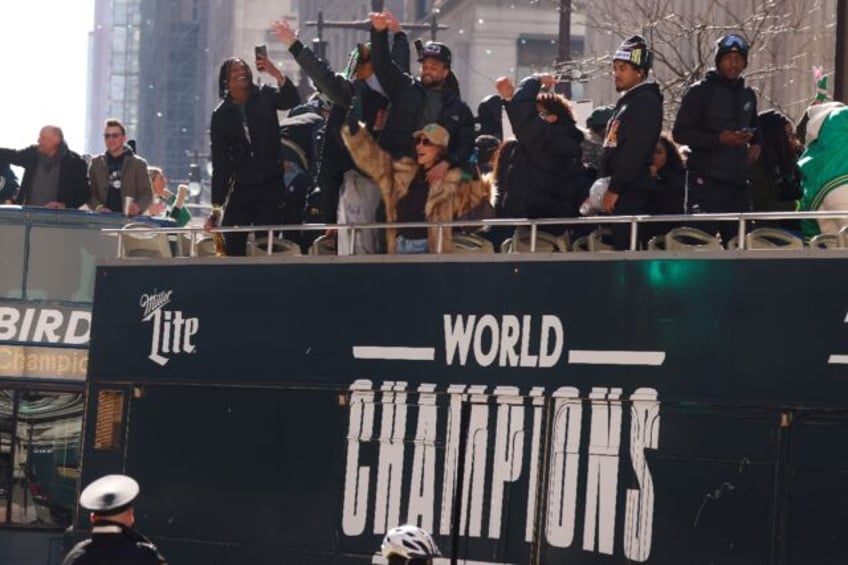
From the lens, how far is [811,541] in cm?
1027

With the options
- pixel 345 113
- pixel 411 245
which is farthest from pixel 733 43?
pixel 345 113

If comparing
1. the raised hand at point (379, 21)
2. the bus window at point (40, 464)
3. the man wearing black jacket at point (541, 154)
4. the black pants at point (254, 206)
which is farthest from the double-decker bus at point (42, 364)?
the man wearing black jacket at point (541, 154)

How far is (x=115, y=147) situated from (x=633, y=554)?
32.1 ft

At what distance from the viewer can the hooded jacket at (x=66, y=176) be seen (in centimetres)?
1928

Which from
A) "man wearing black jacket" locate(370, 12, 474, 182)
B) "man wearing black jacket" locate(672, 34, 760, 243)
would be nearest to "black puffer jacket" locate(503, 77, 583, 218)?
"man wearing black jacket" locate(370, 12, 474, 182)

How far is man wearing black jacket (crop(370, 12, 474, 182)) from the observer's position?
13469 millimetres

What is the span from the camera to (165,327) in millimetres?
13852

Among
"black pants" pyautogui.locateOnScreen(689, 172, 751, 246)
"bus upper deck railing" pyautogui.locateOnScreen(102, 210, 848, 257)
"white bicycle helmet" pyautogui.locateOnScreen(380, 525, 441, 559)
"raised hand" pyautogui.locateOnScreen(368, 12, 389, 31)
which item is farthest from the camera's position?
"raised hand" pyautogui.locateOnScreen(368, 12, 389, 31)

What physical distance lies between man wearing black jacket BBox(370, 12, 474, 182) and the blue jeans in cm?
50

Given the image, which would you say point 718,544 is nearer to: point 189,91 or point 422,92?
point 422,92

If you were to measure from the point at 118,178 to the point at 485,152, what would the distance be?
5.16 metres

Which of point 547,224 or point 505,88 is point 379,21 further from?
point 547,224

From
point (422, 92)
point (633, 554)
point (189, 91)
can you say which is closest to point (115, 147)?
point (422, 92)

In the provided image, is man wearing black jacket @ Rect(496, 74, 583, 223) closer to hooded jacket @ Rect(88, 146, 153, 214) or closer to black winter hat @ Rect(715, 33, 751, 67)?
black winter hat @ Rect(715, 33, 751, 67)
